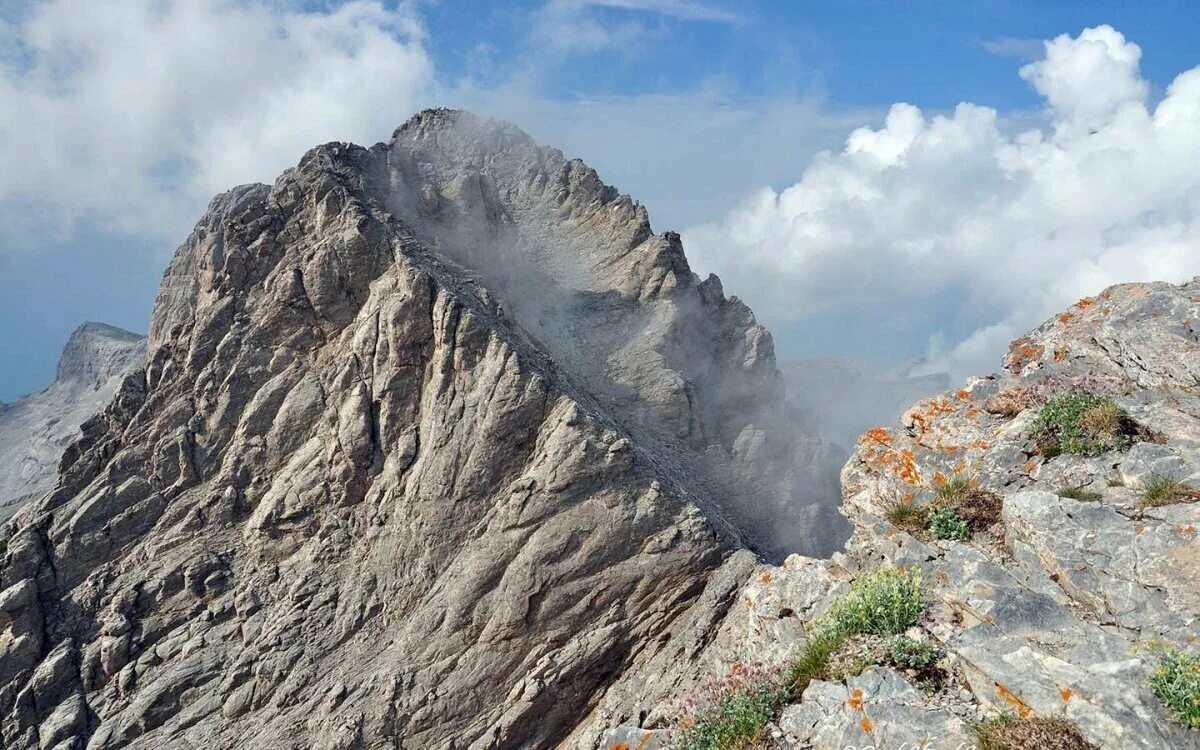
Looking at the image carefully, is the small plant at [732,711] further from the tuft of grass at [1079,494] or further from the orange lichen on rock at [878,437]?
the orange lichen on rock at [878,437]

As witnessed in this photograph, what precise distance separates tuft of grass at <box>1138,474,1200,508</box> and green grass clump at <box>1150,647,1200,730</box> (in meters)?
3.08

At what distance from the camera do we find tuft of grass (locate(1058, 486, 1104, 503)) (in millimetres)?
11438

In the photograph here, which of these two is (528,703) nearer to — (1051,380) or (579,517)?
(579,517)

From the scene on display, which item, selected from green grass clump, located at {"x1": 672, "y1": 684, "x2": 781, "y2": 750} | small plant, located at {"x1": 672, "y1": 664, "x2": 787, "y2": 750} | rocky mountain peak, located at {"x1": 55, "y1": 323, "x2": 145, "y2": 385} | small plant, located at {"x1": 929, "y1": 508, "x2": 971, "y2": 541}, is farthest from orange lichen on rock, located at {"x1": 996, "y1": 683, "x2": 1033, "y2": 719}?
rocky mountain peak, located at {"x1": 55, "y1": 323, "x2": 145, "y2": 385}

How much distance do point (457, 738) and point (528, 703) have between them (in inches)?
120

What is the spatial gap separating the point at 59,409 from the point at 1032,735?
108 m

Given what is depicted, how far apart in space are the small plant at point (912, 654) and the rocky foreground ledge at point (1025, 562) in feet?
0.11

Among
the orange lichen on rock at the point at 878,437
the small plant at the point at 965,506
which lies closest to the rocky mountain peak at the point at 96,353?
the orange lichen on rock at the point at 878,437

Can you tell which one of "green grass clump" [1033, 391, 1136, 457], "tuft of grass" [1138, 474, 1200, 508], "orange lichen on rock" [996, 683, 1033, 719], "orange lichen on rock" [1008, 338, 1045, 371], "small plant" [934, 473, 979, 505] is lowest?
"orange lichen on rock" [996, 683, 1033, 719]

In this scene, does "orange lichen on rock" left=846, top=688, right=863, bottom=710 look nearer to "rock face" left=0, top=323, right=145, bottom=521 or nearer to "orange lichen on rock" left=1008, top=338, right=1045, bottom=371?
"orange lichen on rock" left=1008, top=338, right=1045, bottom=371

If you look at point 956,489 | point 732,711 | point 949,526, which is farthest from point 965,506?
point 732,711

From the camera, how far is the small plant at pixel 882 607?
10.5 m

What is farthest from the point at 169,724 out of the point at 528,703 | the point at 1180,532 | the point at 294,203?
the point at 1180,532

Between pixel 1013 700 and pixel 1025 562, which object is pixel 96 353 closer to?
pixel 1025 562
